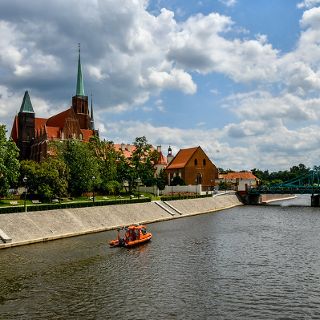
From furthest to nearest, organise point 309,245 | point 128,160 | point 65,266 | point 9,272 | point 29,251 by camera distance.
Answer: point 128,160
point 309,245
point 29,251
point 65,266
point 9,272

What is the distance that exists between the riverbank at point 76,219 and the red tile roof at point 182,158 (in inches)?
1674

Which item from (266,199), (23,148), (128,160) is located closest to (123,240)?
(128,160)

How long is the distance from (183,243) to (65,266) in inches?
572

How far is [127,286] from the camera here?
26.8 metres

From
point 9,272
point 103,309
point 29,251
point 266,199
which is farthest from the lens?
point 266,199

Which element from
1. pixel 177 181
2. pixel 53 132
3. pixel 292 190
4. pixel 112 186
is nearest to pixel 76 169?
pixel 112 186

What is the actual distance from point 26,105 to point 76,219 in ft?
218

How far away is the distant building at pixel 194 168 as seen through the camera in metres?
120

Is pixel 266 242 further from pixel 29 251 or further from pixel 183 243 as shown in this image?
pixel 29 251

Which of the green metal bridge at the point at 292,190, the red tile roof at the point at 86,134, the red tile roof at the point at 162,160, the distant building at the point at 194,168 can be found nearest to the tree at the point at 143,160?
the distant building at the point at 194,168

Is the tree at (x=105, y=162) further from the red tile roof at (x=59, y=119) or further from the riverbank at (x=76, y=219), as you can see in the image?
the red tile roof at (x=59, y=119)

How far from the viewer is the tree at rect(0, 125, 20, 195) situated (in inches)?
2329

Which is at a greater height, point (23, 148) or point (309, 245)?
point (23, 148)

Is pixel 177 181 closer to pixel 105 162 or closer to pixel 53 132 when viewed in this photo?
pixel 105 162
